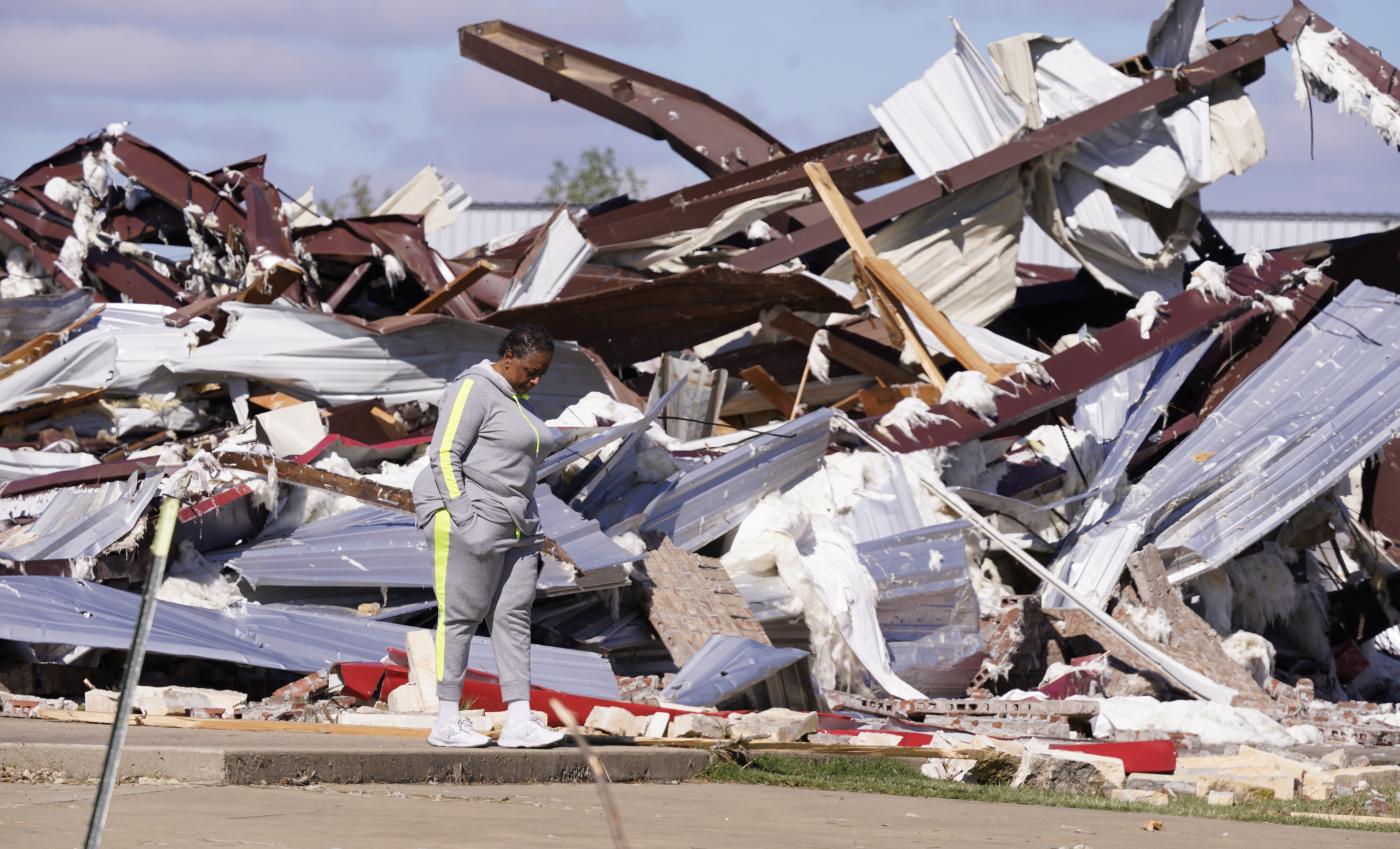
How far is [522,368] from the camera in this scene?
5137 mm

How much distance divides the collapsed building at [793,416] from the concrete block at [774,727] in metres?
0.41

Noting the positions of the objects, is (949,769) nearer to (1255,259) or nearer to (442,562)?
(442,562)

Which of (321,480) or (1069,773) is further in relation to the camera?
(321,480)

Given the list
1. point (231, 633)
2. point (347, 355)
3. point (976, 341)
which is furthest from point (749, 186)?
point (231, 633)

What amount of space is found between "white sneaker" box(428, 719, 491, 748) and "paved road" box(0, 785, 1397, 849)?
10.7 inches

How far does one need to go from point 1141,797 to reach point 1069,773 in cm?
25

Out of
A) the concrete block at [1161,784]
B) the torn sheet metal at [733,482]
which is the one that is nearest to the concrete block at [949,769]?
the concrete block at [1161,784]

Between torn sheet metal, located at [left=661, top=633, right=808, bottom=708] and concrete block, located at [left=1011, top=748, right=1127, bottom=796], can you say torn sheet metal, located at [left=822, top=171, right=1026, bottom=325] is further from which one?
concrete block, located at [left=1011, top=748, right=1127, bottom=796]

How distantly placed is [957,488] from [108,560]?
15.6 feet

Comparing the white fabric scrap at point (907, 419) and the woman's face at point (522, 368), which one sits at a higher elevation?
the white fabric scrap at point (907, 419)

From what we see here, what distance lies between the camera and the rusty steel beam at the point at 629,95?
44.1 feet

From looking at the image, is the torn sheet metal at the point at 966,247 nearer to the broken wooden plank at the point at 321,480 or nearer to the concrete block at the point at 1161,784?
the broken wooden plank at the point at 321,480

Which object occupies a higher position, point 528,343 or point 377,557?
point 528,343

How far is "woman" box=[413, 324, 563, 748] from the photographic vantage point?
5031 mm
